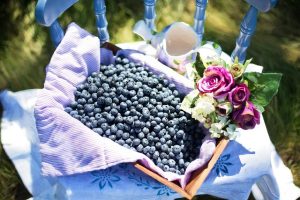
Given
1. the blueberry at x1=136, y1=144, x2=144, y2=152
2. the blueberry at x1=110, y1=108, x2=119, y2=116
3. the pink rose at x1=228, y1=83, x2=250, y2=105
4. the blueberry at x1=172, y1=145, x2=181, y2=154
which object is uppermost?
the pink rose at x1=228, y1=83, x2=250, y2=105

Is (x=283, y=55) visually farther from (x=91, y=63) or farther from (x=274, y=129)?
(x=91, y=63)

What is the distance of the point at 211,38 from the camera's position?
203cm

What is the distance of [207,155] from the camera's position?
3.31ft

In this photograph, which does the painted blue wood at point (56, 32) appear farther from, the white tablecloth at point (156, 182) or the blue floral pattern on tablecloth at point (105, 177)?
the blue floral pattern on tablecloth at point (105, 177)

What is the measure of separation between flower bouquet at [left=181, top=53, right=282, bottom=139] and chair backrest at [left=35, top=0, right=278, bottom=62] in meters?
0.18

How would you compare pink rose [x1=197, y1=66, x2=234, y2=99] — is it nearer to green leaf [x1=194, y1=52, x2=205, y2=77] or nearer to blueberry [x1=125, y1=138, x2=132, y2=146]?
green leaf [x1=194, y1=52, x2=205, y2=77]

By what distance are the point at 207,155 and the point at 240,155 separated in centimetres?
16

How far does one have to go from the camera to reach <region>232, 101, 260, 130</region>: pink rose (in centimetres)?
102

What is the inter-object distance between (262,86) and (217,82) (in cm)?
12

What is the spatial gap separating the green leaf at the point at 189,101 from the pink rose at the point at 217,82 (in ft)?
0.08

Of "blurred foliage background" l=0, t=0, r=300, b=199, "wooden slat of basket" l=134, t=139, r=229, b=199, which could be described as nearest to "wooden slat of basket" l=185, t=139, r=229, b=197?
"wooden slat of basket" l=134, t=139, r=229, b=199

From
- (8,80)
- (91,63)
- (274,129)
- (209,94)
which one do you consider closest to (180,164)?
(209,94)

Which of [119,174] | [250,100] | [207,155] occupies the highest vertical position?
[250,100]

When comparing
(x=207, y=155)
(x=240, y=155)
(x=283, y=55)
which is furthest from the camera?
(x=283, y=55)
